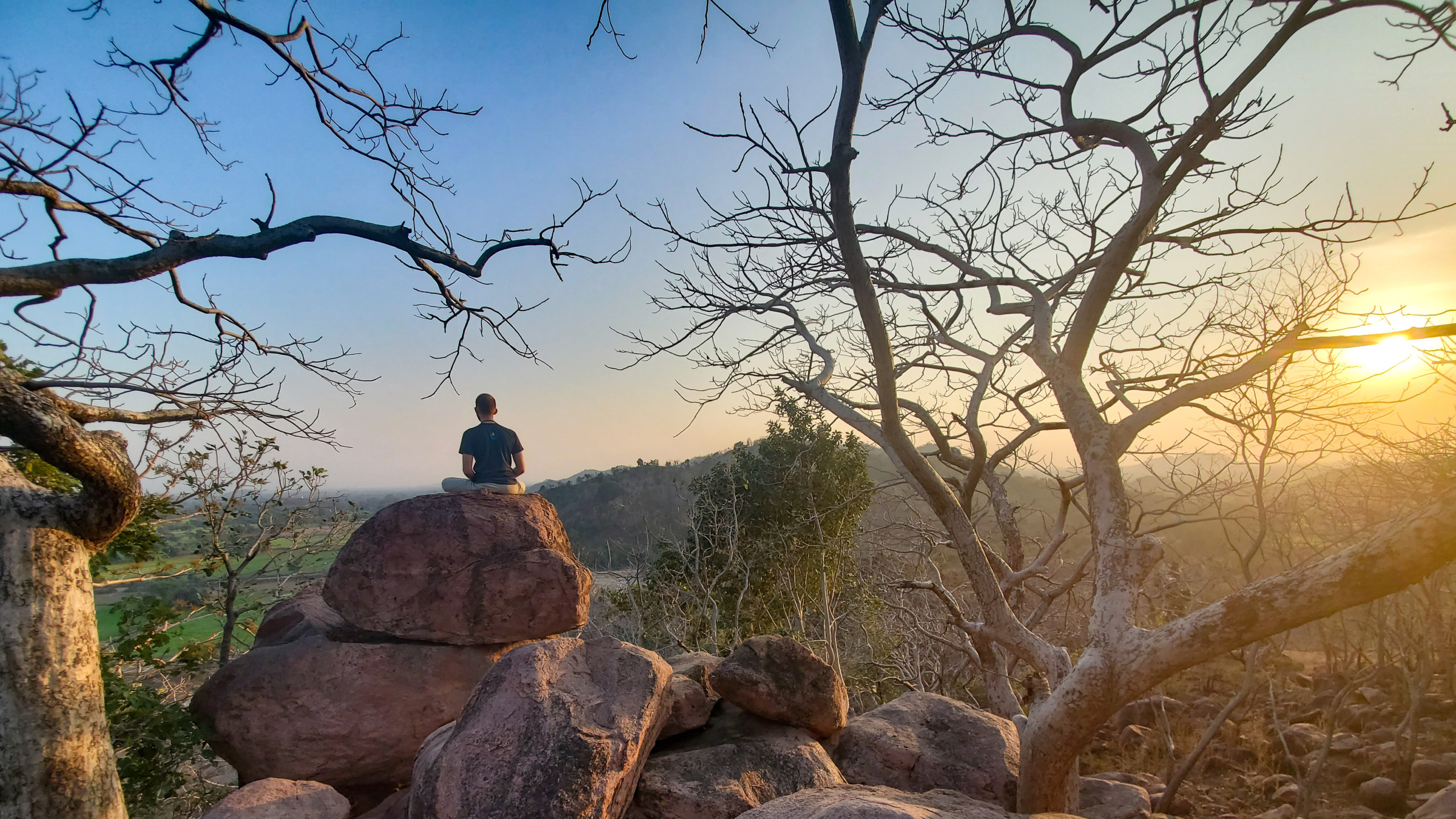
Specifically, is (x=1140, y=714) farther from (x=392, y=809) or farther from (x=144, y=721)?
(x=144, y=721)

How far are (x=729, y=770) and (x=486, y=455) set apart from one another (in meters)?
→ 3.75

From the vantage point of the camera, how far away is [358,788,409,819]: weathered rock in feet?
14.9

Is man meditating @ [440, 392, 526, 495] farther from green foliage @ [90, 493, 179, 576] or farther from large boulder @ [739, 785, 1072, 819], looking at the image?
large boulder @ [739, 785, 1072, 819]

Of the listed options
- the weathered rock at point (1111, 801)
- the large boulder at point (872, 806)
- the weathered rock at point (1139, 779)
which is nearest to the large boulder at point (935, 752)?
the weathered rock at point (1111, 801)

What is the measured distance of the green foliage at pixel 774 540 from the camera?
1535 centimetres

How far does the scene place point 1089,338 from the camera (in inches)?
178

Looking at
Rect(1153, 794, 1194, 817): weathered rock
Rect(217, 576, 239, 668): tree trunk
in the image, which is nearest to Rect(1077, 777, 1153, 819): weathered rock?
Rect(1153, 794, 1194, 817): weathered rock

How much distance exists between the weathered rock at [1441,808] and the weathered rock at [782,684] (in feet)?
14.9

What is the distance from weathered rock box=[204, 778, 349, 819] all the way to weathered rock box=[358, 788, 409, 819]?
30 centimetres

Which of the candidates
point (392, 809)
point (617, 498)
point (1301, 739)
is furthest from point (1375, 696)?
point (617, 498)

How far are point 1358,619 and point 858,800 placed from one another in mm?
11856

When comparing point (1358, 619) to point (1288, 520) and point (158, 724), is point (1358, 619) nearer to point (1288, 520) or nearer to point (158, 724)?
point (1288, 520)

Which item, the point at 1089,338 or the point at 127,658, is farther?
the point at 127,658

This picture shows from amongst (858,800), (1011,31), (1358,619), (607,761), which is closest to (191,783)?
(607,761)
